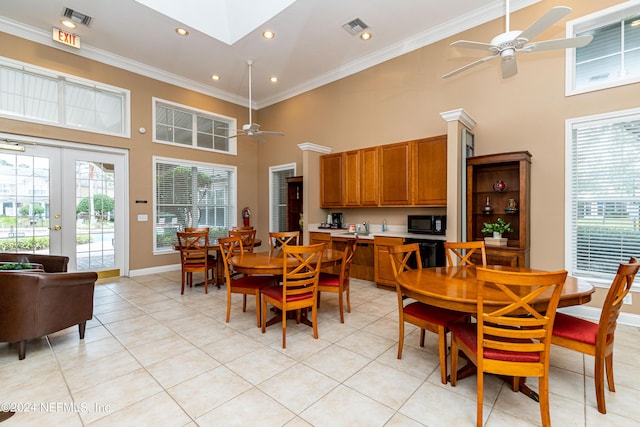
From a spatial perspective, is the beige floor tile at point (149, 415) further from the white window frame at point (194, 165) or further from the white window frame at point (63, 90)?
the white window frame at point (63, 90)

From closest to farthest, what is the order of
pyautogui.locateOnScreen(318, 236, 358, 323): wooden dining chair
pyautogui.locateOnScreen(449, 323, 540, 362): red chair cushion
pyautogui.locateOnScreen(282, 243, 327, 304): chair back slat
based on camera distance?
pyautogui.locateOnScreen(449, 323, 540, 362): red chair cushion
pyautogui.locateOnScreen(282, 243, 327, 304): chair back slat
pyautogui.locateOnScreen(318, 236, 358, 323): wooden dining chair

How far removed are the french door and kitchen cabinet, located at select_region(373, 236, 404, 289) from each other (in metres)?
4.88

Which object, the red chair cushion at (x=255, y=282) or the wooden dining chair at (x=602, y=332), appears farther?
the red chair cushion at (x=255, y=282)

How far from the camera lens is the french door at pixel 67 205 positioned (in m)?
4.53

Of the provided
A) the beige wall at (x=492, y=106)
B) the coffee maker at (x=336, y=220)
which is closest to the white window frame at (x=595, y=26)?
the beige wall at (x=492, y=106)

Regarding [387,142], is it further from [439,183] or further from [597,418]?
[597,418]

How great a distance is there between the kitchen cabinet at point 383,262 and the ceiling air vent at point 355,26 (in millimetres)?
3410

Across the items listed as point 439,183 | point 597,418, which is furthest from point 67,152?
point 597,418

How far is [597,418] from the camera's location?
1.82 meters

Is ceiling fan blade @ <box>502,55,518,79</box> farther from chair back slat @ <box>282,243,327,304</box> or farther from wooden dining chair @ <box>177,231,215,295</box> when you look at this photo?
wooden dining chair @ <box>177,231,215,295</box>

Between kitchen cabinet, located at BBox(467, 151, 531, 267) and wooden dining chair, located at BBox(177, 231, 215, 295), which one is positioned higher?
kitchen cabinet, located at BBox(467, 151, 531, 267)

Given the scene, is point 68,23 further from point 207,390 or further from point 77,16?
point 207,390

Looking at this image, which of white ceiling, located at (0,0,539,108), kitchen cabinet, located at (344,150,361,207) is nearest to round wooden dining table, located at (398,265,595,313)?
kitchen cabinet, located at (344,150,361,207)

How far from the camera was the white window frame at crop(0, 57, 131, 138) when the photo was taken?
449cm
